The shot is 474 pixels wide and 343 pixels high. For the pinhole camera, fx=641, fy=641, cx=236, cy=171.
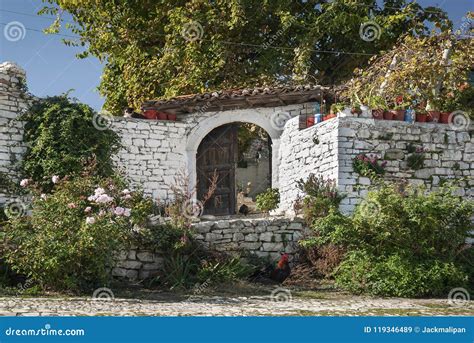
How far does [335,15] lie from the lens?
63.8 feet

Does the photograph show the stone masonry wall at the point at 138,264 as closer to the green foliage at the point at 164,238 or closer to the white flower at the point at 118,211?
the green foliage at the point at 164,238

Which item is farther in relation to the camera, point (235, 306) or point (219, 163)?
point (219, 163)

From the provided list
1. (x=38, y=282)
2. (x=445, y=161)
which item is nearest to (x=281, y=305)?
(x=38, y=282)

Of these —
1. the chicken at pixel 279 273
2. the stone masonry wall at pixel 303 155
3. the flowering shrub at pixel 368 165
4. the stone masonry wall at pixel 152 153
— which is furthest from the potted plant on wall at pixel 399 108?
the stone masonry wall at pixel 152 153

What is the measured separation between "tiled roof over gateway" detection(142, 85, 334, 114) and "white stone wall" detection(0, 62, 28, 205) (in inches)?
143

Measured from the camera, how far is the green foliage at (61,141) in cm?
1238

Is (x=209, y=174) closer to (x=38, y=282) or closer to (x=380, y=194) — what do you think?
(x=380, y=194)

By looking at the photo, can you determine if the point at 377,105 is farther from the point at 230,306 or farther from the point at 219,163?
the point at 230,306

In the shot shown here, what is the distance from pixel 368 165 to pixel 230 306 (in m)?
4.99

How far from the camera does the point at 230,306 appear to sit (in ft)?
27.6

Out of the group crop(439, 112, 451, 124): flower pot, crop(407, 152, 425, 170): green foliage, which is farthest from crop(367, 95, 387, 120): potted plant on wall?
crop(439, 112, 451, 124): flower pot

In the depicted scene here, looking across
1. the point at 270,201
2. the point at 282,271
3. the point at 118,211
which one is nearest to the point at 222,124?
the point at 270,201

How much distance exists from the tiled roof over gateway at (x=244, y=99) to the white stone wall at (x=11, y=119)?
364 centimetres

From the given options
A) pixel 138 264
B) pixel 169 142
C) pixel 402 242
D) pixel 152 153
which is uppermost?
pixel 169 142
